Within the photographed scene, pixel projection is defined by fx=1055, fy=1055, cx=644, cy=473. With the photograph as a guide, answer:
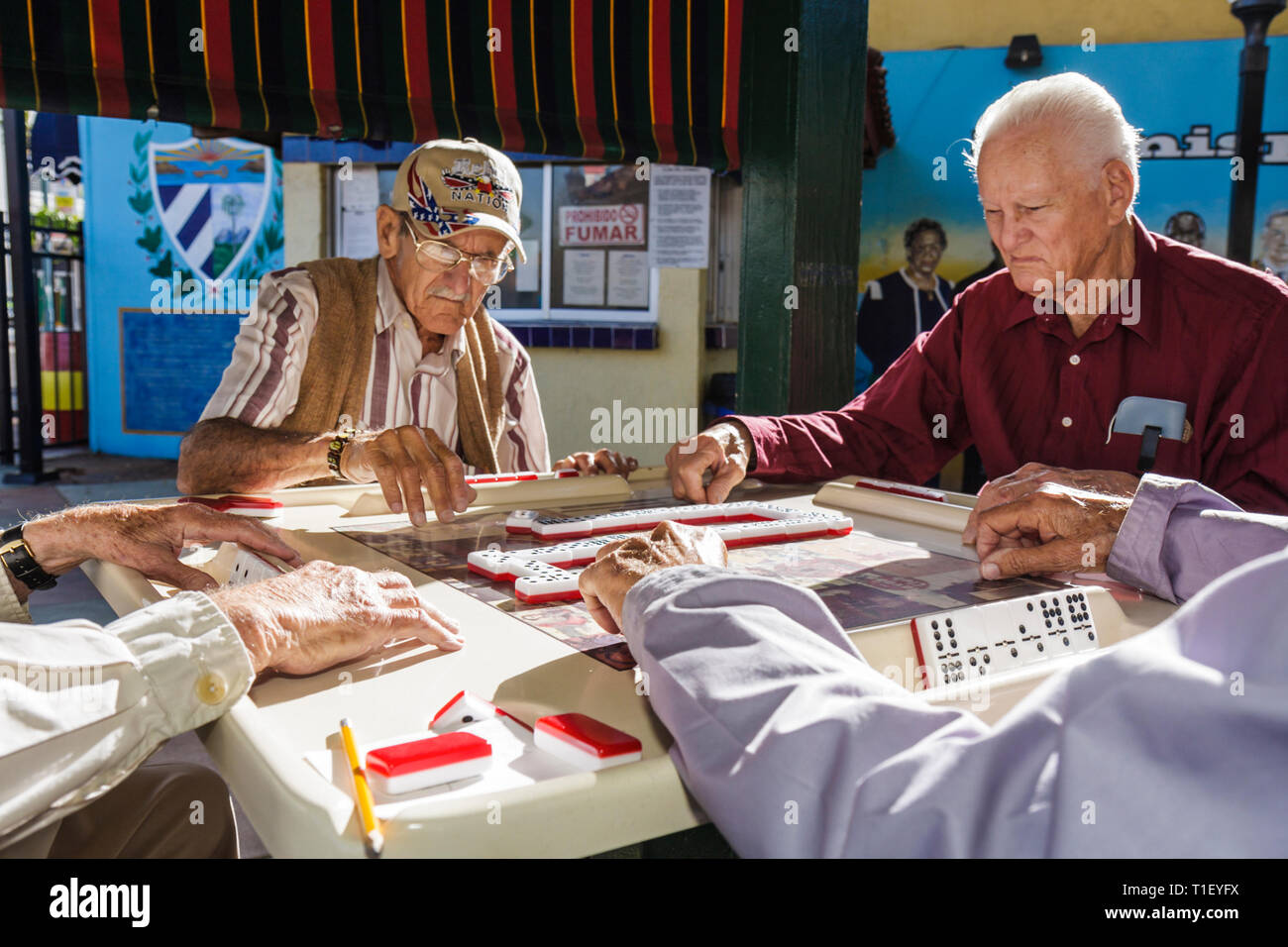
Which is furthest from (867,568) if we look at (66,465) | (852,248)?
(66,465)

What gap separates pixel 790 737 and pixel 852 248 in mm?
2848

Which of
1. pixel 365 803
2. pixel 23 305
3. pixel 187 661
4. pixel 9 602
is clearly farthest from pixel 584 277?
pixel 365 803

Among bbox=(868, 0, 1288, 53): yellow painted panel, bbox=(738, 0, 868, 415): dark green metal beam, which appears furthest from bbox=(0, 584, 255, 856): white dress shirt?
bbox=(868, 0, 1288, 53): yellow painted panel

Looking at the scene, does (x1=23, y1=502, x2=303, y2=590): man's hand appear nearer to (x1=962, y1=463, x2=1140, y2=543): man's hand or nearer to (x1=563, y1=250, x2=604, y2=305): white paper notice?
(x1=962, y1=463, x2=1140, y2=543): man's hand

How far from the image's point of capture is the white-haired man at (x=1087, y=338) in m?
2.24

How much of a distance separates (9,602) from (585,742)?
3.60 feet

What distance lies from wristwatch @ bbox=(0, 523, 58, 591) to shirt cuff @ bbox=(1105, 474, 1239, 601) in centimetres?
167

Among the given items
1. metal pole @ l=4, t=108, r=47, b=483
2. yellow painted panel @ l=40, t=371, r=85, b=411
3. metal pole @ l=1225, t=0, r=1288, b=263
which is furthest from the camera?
yellow painted panel @ l=40, t=371, r=85, b=411

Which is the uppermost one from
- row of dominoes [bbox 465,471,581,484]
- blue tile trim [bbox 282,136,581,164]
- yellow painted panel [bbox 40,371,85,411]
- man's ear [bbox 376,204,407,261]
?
blue tile trim [bbox 282,136,581,164]

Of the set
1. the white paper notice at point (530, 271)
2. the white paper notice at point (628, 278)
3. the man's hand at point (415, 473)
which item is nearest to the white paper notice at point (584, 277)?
the white paper notice at point (628, 278)

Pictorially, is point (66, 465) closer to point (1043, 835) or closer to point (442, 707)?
point (442, 707)

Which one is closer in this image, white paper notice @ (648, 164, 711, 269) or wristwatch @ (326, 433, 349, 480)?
A: wristwatch @ (326, 433, 349, 480)

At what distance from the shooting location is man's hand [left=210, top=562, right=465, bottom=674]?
117 centimetres

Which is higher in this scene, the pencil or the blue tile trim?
the blue tile trim
